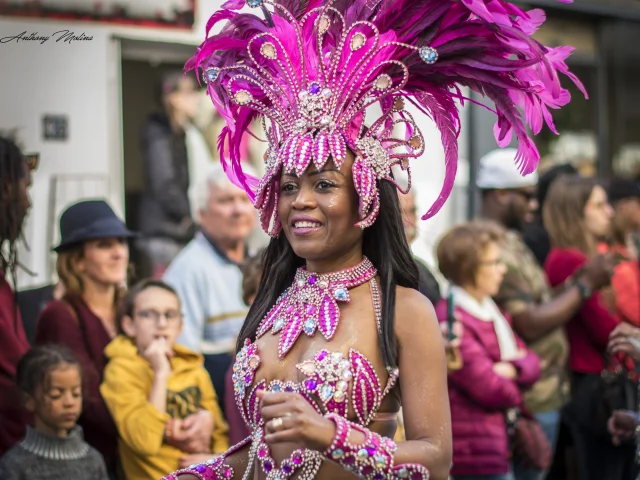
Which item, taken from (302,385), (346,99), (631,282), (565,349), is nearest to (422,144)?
(346,99)

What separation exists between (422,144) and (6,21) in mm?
2353

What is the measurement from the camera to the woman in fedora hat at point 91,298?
15.9ft

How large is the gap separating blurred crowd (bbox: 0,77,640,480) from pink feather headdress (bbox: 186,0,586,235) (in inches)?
28.8

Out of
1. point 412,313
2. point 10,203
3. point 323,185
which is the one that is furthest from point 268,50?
point 10,203

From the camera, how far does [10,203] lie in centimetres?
473

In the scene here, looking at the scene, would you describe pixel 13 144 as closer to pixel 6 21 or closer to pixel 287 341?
pixel 6 21

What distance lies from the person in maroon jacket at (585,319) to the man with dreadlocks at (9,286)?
3.17 meters

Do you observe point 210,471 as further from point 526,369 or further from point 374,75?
point 526,369

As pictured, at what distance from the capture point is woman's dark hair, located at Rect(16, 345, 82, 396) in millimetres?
4617

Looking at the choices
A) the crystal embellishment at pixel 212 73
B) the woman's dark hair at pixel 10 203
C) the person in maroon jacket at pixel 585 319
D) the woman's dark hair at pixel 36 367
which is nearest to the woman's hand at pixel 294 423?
the crystal embellishment at pixel 212 73

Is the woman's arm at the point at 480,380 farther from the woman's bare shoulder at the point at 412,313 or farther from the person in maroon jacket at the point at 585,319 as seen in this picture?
the woman's bare shoulder at the point at 412,313

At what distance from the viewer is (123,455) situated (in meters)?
4.88
